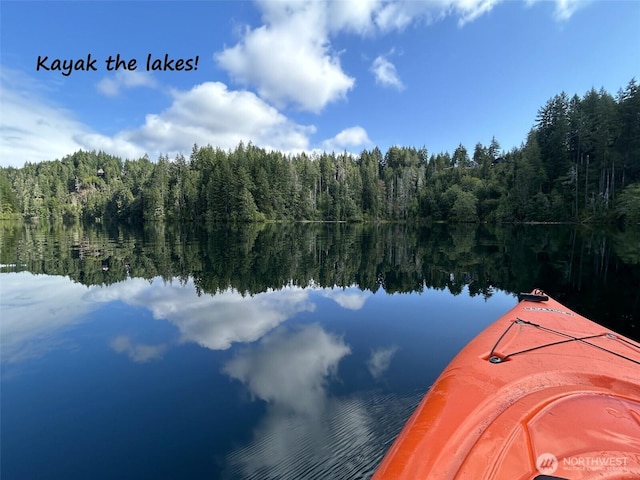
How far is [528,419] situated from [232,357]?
206 inches

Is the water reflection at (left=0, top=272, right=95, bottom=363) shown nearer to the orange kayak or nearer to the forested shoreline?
the orange kayak

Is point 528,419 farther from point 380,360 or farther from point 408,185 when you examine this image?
point 408,185

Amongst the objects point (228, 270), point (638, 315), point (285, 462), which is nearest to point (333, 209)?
point (228, 270)

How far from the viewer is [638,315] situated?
8.55 metres

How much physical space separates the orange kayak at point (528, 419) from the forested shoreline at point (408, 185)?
167 feet

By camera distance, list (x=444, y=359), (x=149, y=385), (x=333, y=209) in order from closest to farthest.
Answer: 1. (x=149, y=385)
2. (x=444, y=359)
3. (x=333, y=209)

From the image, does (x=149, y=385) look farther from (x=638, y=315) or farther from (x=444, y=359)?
(x=638, y=315)

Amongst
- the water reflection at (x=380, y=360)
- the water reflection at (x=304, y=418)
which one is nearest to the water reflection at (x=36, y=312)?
the water reflection at (x=304, y=418)

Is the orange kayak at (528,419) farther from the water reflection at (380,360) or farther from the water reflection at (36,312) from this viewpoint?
the water reflection at (36,312)

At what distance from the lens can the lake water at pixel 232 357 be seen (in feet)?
12.3

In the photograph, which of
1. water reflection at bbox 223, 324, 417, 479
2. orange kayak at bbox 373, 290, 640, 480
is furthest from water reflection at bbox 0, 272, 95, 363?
orange kayak at bbox 373, 290, 640, 480

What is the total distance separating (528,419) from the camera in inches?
94.0

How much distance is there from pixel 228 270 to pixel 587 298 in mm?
13118

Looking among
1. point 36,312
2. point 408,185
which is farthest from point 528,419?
point 408,185
